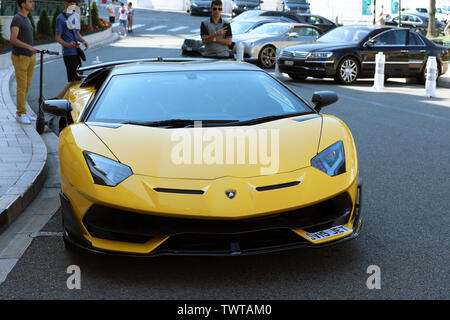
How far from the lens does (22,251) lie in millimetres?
4641

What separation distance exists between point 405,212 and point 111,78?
2589 millimetres

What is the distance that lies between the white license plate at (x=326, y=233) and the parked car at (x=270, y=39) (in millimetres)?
15276

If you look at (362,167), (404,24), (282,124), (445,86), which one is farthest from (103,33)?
(282,124)

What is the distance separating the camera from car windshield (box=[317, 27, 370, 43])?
18.0 metres

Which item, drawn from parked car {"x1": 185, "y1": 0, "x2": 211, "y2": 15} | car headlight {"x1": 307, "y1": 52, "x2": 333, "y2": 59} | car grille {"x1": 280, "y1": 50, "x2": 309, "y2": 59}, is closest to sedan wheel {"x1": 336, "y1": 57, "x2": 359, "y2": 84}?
car headlight {"x1": 307, "y1": 52, "x2": 333, "y2": 59}

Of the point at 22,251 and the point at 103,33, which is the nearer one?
the point at 22,251

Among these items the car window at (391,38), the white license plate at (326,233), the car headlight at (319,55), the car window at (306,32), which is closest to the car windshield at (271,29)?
the car window at (306,32)

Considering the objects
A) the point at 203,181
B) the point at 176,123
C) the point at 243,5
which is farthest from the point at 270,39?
the point at 243,5

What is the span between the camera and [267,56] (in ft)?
66.8

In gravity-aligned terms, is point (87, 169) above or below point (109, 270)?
above

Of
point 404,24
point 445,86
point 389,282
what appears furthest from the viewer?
point 404,24

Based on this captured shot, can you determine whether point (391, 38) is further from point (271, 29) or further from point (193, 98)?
point (193, 98)

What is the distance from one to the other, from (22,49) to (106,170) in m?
6.00
